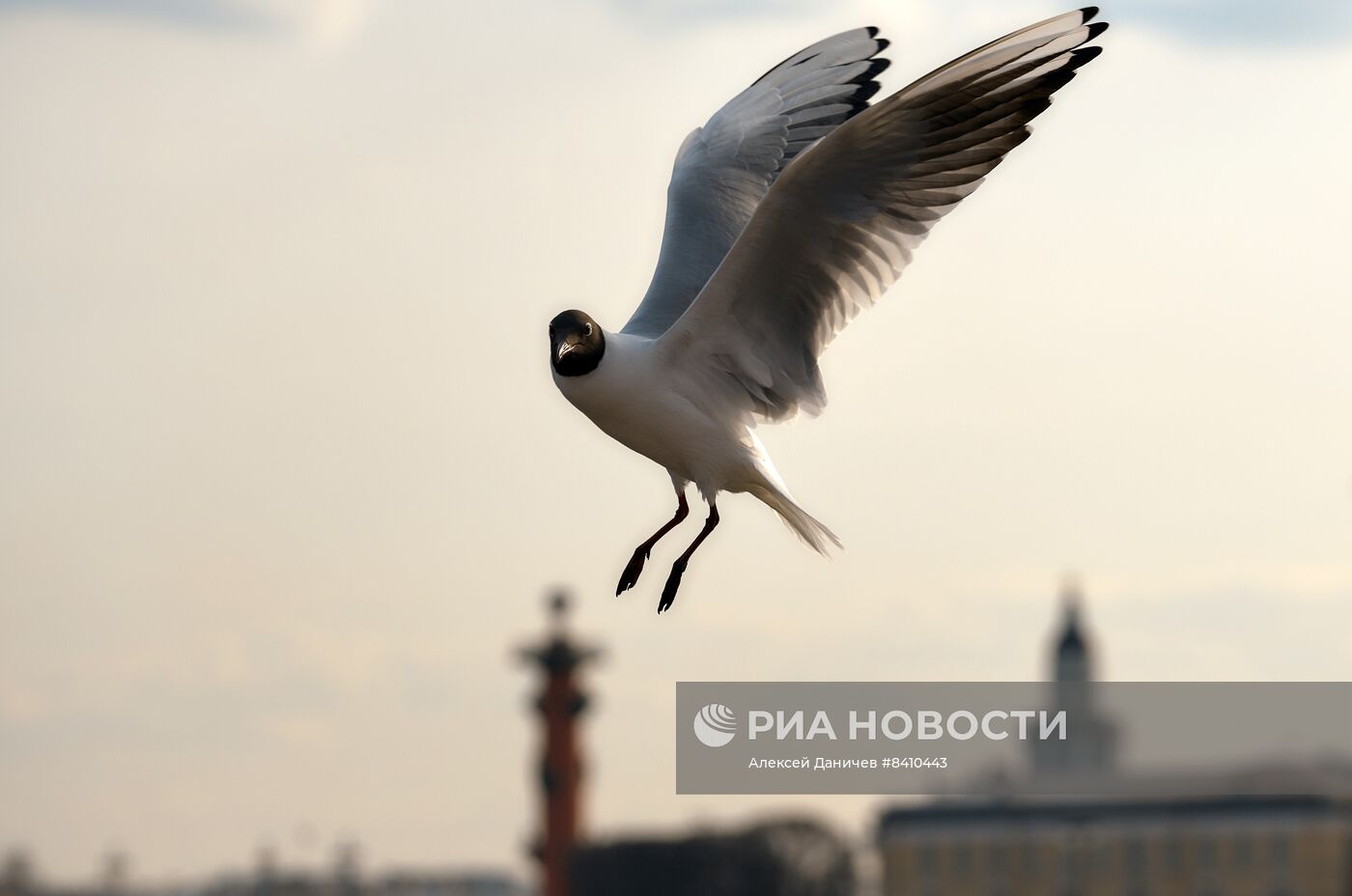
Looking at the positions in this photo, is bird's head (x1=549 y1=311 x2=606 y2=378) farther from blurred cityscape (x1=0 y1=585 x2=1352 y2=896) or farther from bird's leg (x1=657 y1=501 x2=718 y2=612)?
blurred cityscape (x1=0 y1=585 x2=1352 y2=896)

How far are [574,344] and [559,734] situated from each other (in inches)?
3439

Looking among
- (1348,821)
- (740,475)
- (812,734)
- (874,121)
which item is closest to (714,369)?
(740,475)

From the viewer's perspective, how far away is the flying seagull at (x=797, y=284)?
9430 millimetres

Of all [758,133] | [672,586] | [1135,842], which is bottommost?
[672,586]

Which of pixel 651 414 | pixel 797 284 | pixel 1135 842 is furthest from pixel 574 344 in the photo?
pixel 1135 842

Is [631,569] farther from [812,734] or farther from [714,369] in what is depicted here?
[812,734]

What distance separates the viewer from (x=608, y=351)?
9.60 metres

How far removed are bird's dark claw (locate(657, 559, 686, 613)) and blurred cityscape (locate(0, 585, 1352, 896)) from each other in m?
85.7

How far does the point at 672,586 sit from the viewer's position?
376 inches

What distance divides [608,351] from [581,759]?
88.2 metres

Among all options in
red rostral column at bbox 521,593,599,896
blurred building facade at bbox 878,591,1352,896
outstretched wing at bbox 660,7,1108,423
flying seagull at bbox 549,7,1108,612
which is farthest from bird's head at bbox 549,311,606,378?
blurred building facade at bbox 878,591,1352,896

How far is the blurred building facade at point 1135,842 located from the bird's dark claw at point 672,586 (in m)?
93.7

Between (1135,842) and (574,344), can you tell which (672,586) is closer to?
(574,344)

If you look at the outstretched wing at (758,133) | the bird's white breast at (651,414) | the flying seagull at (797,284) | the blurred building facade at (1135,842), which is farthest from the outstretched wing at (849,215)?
the blurred building facade at (1135,842)
